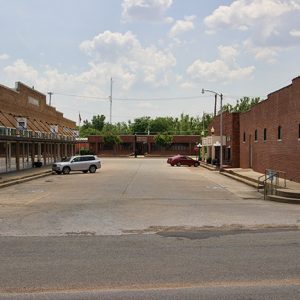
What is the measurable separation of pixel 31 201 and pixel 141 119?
14876 centimetres

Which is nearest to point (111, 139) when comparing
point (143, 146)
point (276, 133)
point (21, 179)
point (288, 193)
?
point (143, 146)

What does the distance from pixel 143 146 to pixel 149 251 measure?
115 m

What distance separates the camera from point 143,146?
125562 mm

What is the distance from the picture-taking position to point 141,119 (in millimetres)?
171000

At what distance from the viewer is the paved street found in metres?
7.50

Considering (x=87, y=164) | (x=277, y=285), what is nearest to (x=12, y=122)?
(x=87, y=164)

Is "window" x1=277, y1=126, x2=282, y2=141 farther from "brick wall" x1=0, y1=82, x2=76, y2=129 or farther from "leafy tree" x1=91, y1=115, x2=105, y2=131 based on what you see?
"leafy tree" x1=91, y1=115, x2=105, y2=131

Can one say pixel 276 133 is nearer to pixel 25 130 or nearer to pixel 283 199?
pixel 283 199

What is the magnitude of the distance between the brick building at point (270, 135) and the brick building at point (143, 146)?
63.5 metres

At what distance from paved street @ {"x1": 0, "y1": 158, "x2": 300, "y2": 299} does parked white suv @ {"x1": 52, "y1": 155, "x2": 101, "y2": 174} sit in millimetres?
27145

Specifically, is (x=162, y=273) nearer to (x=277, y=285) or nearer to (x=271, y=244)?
(x=277, y=285)

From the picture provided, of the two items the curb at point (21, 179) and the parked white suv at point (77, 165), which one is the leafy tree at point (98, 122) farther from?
the curb at point (21, 179)

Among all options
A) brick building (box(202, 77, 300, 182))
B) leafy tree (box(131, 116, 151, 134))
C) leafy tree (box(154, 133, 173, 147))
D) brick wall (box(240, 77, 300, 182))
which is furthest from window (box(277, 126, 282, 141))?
leafy tree (box(131, 116, 151, 134))

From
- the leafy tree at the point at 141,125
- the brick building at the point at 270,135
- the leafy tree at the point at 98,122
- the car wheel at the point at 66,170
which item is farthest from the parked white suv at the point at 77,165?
the leafy tree at the point at 98,122
